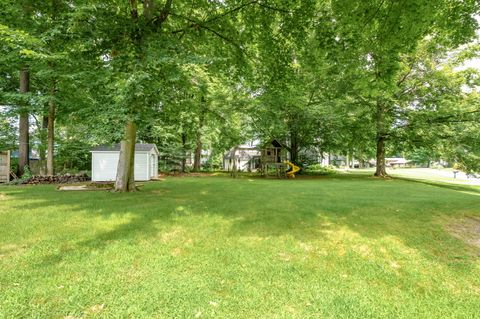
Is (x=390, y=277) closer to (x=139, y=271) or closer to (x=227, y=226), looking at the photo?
(x=227, y=226)

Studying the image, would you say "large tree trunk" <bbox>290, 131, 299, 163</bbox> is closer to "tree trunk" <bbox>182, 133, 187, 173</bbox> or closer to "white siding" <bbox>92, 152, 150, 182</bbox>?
"tree trunk" <bbox>182, 133, 187, 173</bbox>

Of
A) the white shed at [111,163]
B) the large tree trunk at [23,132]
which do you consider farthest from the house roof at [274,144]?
the large tree trunk at [23,132]

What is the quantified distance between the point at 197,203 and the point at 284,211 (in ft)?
8.76

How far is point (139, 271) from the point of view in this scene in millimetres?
3707

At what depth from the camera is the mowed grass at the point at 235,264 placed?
2.98 meters

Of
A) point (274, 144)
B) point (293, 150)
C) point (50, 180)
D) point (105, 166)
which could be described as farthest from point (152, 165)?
point (293, 150)

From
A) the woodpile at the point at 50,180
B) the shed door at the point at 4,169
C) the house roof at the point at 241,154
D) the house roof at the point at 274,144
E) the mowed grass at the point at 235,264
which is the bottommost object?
the mowed grass at the point at 235,264

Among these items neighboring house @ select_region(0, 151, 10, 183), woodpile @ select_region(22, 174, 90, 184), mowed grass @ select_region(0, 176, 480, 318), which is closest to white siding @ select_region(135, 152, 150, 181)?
woodpile @ select_region(22, 174, 90, 184)

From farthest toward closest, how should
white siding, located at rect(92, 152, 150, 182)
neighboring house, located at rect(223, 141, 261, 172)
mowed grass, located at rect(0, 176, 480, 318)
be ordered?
neighboring house, located at rect(223, 141, 261, 172), white siding, located at rect(92, 152, 150, 182), mowed grass, located at rect(0, 176, 480, 318)

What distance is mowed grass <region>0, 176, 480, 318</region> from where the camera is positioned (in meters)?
2.98

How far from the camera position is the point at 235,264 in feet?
13.2

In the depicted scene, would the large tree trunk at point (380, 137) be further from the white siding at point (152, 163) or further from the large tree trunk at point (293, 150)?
the white siding at point (152, 163)

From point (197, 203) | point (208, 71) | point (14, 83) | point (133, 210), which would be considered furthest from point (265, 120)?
point (14, 83)

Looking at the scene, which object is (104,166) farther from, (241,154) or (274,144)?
(241,154)
